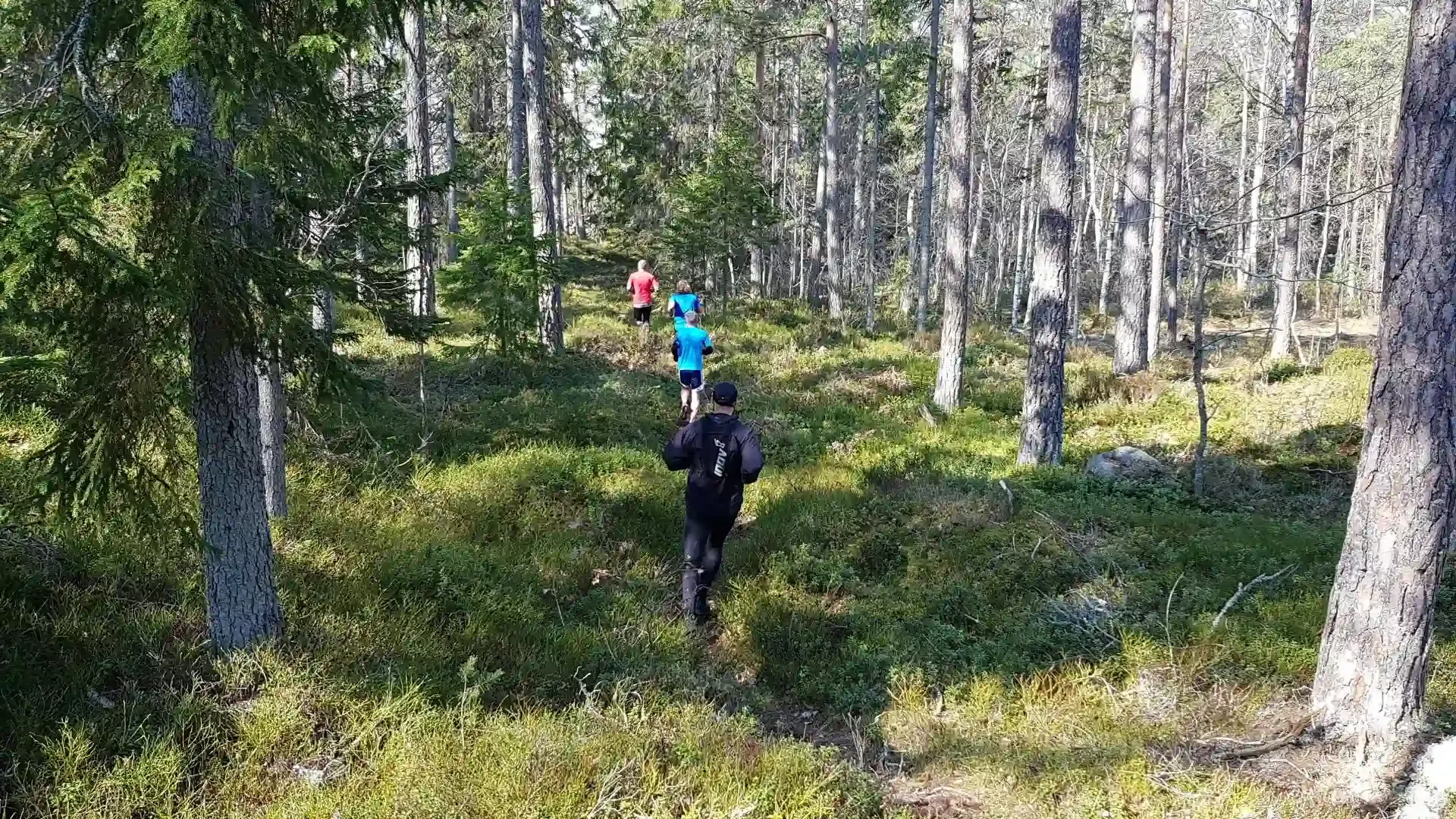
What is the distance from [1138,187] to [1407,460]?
13.1 meters

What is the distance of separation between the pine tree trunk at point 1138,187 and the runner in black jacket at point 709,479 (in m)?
11.0

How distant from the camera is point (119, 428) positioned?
3.37 metres

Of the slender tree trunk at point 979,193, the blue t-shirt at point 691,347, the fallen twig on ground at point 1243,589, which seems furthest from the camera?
the slender tree trunk at point 979,193

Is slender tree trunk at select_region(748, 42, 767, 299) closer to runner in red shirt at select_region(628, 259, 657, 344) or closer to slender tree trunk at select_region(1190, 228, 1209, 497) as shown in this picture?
runner in red shirt at select_region(628, 259, 657, 344)

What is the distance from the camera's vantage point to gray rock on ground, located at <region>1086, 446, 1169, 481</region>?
338 inches

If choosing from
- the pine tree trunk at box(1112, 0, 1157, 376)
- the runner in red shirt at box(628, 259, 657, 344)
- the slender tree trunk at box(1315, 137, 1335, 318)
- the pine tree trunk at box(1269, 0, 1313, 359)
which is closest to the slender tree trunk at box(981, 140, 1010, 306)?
the slender tree trunk at box(1315, 137, 1335, 318)

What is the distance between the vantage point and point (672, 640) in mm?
5859

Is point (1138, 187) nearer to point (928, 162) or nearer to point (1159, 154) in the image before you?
point (1159, 154)

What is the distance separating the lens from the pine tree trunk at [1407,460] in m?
3.92

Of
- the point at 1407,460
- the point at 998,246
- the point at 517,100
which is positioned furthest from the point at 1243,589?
the point at 998,246

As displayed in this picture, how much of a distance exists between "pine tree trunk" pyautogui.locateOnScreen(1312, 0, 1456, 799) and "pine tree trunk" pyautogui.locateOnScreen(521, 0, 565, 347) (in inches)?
451

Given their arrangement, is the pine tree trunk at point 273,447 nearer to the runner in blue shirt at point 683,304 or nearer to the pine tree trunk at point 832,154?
the runner in blue shirt at point 683,304

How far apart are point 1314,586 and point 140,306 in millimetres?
7465

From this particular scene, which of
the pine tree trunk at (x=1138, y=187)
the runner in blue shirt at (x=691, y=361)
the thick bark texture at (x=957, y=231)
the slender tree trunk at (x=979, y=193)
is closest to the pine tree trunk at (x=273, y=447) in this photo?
the runner in blue shirt at (x=691, y=361)
